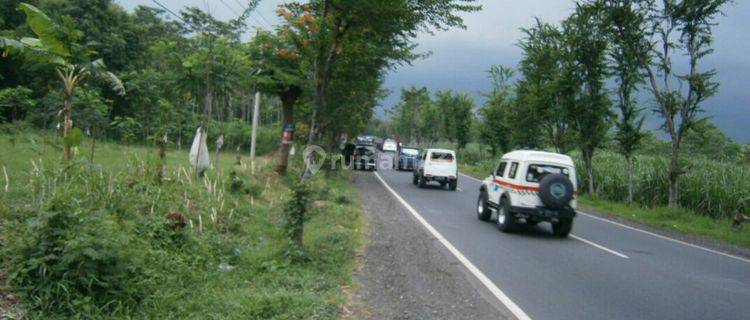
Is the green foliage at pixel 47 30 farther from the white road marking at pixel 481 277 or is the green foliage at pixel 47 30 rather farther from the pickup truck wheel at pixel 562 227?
the pickup truck wheel at pixel 562 227

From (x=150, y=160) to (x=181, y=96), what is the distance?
3196mm

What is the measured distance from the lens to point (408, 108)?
80875 millimetres

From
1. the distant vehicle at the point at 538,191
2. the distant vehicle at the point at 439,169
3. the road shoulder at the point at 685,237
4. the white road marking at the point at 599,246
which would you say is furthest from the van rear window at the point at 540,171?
the distant vehicle at the point at 439,169

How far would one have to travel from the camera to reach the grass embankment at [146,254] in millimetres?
5363

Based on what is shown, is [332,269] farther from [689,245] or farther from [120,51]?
[120,51]

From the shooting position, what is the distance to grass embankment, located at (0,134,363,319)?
536 cm

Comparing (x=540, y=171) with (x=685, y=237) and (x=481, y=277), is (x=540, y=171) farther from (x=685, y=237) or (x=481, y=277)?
(x=481, y=277)

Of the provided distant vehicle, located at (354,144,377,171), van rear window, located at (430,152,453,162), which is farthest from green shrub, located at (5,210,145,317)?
distant vehicle, located at (354,144,377,171)

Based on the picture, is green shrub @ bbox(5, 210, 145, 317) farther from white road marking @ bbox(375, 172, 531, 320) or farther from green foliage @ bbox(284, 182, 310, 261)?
white road marking @ bbox(375, 172, 531, 320)

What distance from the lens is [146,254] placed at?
6645 mm

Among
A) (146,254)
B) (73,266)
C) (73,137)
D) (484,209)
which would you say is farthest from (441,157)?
(73,266)

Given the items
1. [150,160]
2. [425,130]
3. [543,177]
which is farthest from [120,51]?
[425,130]

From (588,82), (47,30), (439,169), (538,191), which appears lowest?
(439,169)

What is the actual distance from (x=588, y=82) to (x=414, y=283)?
20529 millimetres
